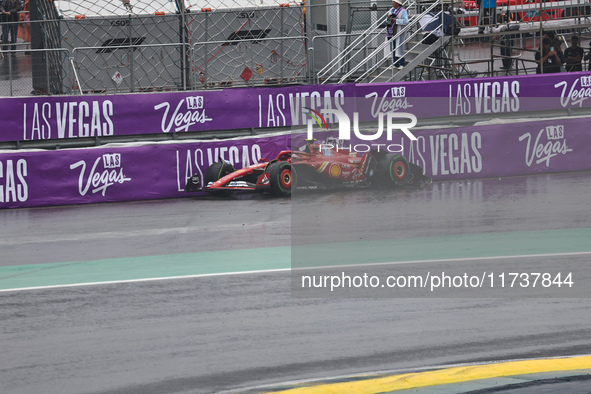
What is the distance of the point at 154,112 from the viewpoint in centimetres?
1708

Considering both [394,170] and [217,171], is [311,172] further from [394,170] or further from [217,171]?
[217,171]

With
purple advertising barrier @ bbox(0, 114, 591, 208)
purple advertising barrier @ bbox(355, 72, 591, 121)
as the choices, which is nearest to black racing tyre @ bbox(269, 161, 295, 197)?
purple advertising barrier @ bbox(0, 114, 591, 208)

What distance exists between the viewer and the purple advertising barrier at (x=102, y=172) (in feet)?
51.8

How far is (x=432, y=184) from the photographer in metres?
17.0

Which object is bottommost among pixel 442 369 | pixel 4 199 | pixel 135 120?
pixel 442 369

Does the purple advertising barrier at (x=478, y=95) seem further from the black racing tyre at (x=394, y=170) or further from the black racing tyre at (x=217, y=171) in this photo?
the black racing tyre at (x=217, y=171)

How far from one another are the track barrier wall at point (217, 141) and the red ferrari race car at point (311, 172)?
2.62 ft

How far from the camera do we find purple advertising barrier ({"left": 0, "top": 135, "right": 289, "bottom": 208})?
15.8m

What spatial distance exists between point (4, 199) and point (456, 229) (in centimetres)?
833

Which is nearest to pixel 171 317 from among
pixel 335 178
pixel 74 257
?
pixel 74 257

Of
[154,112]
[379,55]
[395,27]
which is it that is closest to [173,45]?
[154,112]

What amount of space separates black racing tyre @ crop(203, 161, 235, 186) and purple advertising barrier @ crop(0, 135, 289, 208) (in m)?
0.46

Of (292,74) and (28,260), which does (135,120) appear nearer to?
(292,74)

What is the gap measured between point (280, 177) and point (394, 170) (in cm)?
220
